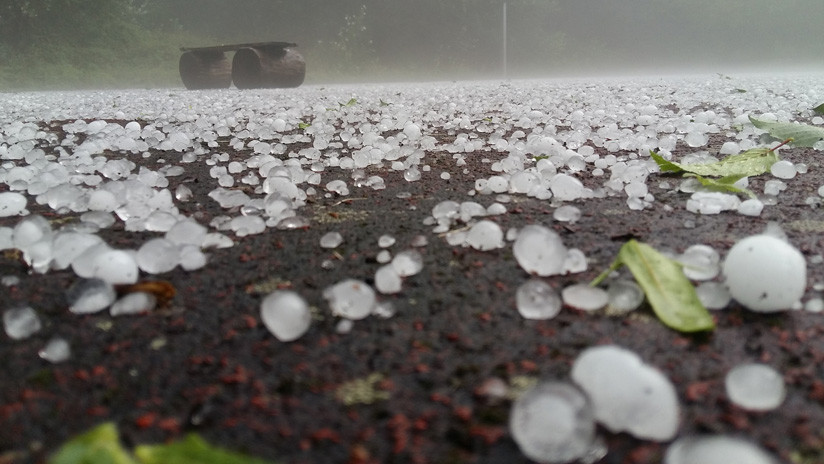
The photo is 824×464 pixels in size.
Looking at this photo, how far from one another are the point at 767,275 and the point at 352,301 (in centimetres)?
60

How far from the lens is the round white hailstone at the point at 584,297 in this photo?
30.5 inches

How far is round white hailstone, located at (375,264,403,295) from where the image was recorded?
2.78ft

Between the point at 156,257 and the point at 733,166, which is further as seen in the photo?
the point at 733,166

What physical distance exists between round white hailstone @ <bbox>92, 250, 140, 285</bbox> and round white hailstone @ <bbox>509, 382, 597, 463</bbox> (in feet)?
2.23

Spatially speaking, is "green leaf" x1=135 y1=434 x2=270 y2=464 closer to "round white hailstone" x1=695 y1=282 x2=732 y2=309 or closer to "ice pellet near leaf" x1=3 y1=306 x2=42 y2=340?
"ice pellet near leaf" x1=3 y1=306 x2=42 y2=340

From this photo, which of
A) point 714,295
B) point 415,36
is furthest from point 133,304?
point 415,36

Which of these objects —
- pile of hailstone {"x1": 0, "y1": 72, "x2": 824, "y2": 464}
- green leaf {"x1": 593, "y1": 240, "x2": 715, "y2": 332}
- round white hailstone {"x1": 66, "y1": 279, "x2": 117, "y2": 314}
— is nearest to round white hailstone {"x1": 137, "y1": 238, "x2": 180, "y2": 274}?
pile of hailstone {"x1": 0, "y1": 72, "x2": 824, "y2": 464}

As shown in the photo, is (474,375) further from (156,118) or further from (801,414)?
(156,118)

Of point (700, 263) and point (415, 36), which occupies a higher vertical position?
point (415, 36)

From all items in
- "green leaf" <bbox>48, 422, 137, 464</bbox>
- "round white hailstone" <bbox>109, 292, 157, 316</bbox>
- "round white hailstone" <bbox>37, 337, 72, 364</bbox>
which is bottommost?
"round white hailstone" <bbox>37, 337, 72, 364</bbox>

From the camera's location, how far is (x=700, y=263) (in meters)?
0.86

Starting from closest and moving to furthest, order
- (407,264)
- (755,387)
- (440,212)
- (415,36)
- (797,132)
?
1. (755,387)
2. (407,264)
3. (440,212)
4. (797,132)
5. (415,36)

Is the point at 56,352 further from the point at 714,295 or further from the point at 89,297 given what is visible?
the point at 714,295

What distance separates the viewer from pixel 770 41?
3014 cm
